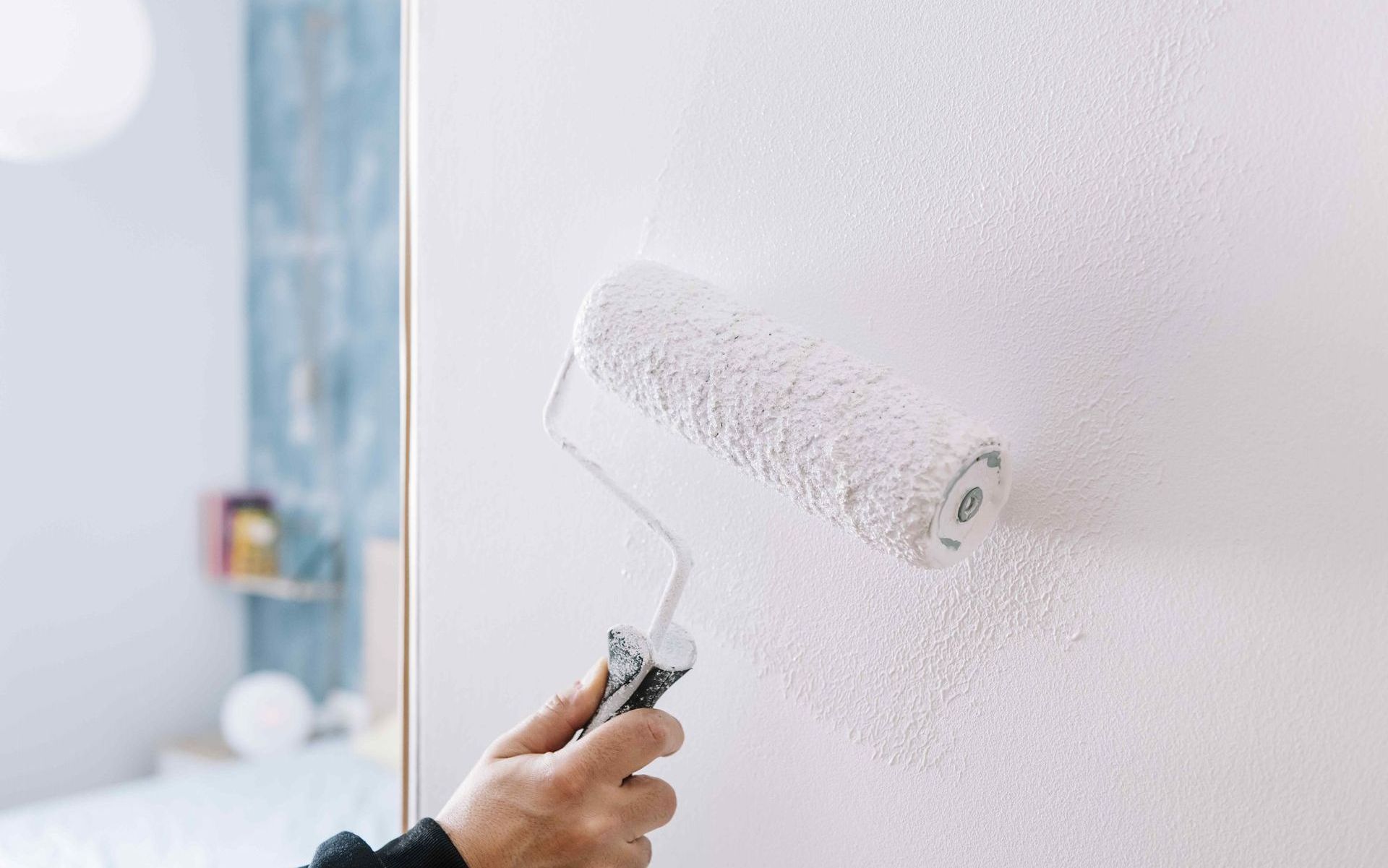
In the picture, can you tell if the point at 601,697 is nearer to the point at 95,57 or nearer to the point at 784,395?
the point at 784,395

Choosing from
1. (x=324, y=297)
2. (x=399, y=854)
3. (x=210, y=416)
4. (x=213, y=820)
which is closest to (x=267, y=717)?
(x=213, y=820)

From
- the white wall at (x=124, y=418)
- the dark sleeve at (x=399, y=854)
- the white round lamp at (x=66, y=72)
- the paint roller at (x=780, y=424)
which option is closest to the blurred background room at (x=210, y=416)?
the white wall at (x=124, y=418)

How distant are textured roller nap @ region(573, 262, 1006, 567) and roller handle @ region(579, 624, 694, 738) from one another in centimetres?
11

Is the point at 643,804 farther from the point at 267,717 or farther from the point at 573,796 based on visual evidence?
→ the point at 267,717

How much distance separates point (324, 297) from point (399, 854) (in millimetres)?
1865

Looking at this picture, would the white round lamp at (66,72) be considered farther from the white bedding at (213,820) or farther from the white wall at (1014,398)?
the white wall at (1014,398)

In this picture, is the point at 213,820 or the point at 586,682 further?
the point at 213,820

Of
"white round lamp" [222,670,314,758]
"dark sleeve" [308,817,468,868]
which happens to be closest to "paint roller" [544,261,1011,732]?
"dark sleeve" [308,817,468,868]

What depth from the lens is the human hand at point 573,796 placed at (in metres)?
0.51

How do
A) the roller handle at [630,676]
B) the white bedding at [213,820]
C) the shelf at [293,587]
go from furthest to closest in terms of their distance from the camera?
the shelf at [293,587] → the white bedding at [213,820] → the roller handle at [630,676]

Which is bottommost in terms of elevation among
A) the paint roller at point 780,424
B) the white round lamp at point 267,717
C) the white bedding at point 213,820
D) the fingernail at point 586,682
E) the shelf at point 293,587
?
the white round lamp at point 267,717

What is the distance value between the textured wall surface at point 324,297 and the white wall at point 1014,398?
151 centimetres

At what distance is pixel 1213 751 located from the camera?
0.42 meters

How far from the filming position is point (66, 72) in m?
1.46
